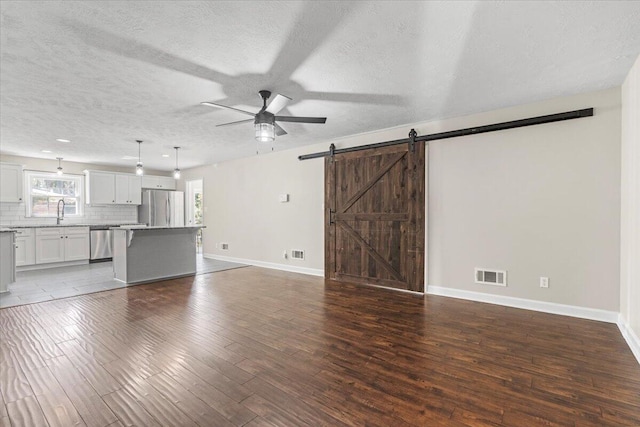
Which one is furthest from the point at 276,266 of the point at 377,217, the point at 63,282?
the point at 63,282

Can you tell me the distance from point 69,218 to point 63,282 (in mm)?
3138

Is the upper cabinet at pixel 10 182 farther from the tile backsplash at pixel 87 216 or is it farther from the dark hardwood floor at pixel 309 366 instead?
the dark hardwood floor at pixel 309 366

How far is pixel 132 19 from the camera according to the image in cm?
206

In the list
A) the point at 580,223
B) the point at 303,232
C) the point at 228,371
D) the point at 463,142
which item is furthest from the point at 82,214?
the point at 580,223

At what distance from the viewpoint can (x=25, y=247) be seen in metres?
6.23

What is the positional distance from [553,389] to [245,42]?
11.1ft

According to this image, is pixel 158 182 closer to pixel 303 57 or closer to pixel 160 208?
pixel 160 208

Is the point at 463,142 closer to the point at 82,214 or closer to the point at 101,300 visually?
the point at 101,300

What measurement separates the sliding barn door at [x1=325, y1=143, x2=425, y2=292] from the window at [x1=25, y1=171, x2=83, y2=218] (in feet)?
21.8

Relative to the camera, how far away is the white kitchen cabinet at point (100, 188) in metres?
7.38

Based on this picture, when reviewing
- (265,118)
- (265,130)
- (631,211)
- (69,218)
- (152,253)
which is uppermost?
(265,118)

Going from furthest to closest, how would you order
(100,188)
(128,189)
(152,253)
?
(128,189) → (100,188) → (152,253)

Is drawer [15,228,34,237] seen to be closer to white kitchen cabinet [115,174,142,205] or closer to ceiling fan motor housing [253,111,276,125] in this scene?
white kitchen cabinet [115,174,142,205]

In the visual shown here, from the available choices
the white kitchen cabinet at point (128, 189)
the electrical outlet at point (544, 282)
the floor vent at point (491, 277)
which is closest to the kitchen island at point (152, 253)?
the white kitchen cabinet at point (128, 189)
